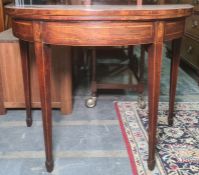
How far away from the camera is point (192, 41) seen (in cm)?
275

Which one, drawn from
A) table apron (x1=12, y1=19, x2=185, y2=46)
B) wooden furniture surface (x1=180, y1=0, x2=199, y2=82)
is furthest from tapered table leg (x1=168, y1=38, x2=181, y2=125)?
wooden furniture surface (x1=180, y1=0, x2=199, y2=82)

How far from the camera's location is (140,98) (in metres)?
2.17

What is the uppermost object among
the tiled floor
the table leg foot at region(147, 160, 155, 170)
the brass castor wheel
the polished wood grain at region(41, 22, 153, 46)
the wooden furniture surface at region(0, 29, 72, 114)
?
the polished wood grain at region(41, 22, 153, 46)

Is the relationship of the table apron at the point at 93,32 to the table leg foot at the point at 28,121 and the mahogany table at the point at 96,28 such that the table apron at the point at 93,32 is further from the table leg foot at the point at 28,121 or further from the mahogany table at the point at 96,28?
the table leg foot at the point at 28,121

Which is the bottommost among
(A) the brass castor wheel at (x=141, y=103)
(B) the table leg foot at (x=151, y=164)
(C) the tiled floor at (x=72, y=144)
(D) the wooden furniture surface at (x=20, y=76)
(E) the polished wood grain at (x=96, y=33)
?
(C) the tiled floor at (x=72, y=144)

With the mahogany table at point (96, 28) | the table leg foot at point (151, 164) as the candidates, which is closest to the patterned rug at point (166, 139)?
the table leg foot at point (151, 164)

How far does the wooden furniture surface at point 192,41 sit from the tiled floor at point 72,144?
1038 mm

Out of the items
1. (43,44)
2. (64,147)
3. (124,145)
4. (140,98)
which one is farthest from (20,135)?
(140,98)

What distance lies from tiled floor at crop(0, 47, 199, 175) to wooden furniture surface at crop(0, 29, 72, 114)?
0.09 meters

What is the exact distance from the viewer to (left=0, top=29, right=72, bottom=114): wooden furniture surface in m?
1.88

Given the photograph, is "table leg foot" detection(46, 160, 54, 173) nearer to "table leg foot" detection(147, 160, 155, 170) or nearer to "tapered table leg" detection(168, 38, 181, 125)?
"table leg foot" detection(147, 160, 155, 170)

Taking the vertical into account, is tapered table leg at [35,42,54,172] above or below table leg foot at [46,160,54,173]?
above

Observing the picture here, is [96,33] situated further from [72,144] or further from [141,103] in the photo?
[141,103]

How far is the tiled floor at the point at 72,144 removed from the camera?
55.2 inches
